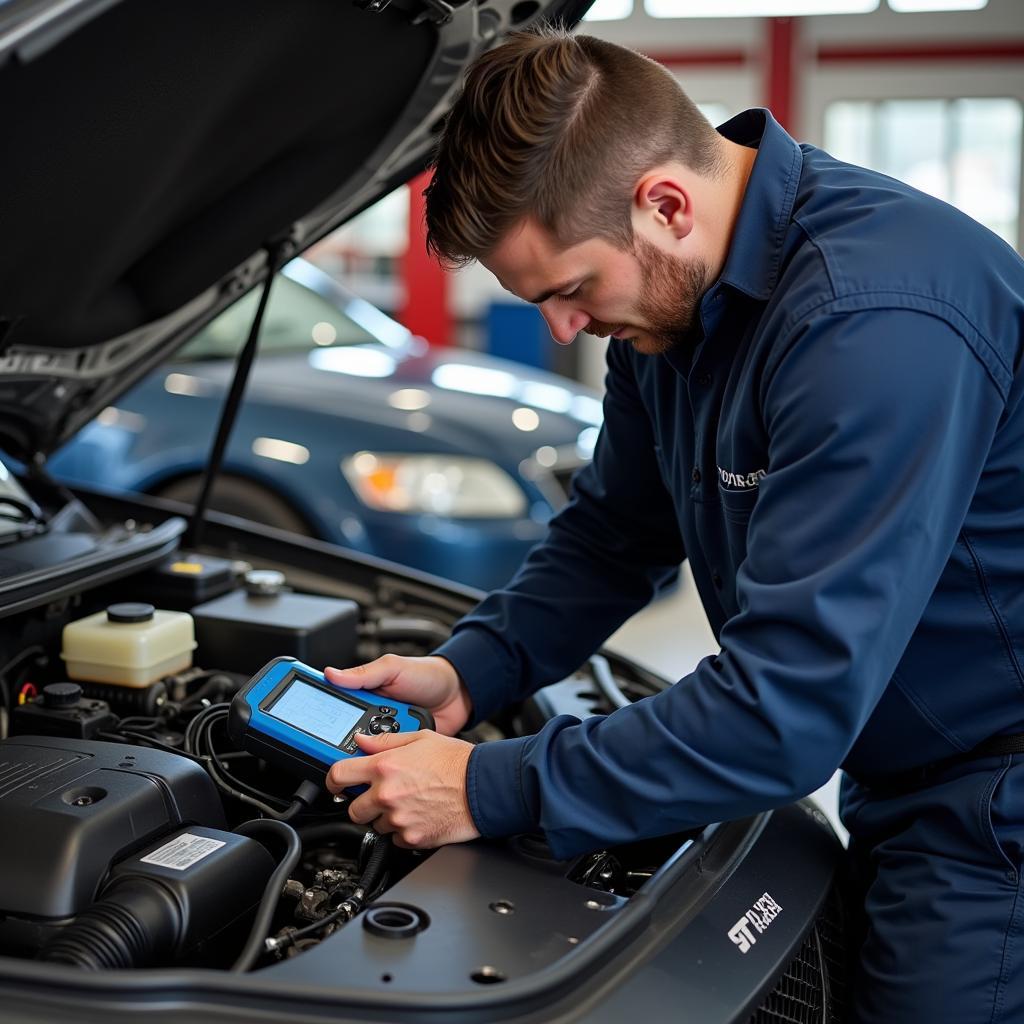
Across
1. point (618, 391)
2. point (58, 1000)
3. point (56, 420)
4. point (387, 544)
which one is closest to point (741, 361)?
point (618, 391)

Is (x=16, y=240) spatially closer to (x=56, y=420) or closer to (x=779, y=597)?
(x=56, y=420)

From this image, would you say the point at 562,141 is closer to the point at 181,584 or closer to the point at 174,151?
the point at 174,151

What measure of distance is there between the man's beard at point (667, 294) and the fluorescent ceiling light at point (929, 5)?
8726 mm

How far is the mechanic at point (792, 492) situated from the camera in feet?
3.58

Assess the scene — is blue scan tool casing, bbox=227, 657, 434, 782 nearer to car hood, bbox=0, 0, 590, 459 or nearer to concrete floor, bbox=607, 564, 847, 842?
car hood, bbox=0, 0, 590, 459

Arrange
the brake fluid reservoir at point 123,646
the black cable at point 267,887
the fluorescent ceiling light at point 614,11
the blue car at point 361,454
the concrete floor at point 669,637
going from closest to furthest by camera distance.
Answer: the black cable at point 267,887, the brake fluid reservoir at point 123,646, the blue car at point 361,454, the concrete floor at point 669,637, the fluorescent ceiling light at point 614,11

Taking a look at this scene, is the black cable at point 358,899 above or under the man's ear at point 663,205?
under

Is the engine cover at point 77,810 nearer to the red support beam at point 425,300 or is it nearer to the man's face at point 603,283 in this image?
the man's face at point 603,283

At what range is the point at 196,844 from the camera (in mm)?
1213

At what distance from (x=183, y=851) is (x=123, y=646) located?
1.50 ft

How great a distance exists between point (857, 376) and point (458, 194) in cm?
43

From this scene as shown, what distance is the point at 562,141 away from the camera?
1203 millimetres

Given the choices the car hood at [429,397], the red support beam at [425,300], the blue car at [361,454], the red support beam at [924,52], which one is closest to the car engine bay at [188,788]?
the blue car at [361,454]

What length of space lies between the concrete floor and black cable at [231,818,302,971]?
2461mm
